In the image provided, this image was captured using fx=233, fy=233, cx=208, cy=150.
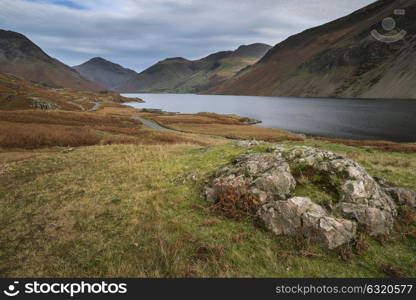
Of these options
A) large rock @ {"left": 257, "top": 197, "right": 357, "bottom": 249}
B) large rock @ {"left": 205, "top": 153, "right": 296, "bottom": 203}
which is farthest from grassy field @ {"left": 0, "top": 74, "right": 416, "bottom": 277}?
large rock @ {"left": 205, "top": 153, "right": 296, "bottom": 203}

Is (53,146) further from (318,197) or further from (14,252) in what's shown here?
(318,197)

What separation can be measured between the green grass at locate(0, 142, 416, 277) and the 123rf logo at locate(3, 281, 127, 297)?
0.50 meters

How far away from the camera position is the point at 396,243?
8289 millimetres

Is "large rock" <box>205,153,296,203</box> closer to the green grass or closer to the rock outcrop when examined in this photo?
the rock outcrop

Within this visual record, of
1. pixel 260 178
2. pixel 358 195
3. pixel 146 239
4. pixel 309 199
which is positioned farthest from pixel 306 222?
pixel 146 239

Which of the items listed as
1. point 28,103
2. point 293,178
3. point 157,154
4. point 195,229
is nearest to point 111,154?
point 157,154

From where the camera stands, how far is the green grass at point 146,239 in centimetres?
708

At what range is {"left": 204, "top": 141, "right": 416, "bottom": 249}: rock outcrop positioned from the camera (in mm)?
8391

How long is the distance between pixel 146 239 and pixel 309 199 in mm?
6393

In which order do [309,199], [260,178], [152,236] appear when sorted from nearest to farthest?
[152,236], [309,199], [260,178]

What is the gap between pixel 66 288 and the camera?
6.20 m

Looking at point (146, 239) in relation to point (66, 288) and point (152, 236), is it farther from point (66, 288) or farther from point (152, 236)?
point (66, 288)

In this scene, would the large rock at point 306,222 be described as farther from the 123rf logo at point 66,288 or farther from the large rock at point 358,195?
the 123rf logo at point 66,288

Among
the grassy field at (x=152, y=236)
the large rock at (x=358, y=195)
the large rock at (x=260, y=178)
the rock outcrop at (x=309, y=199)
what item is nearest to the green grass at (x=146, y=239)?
the grassy field at (x=152, y=236)
